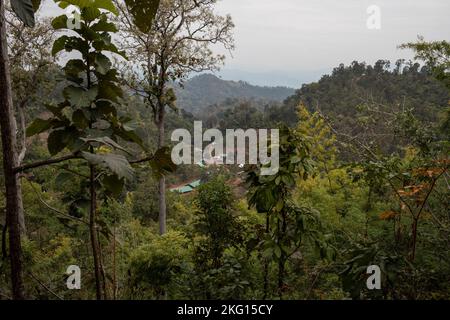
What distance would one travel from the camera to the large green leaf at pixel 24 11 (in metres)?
0.75

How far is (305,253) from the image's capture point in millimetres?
3408

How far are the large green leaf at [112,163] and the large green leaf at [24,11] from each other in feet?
0.95

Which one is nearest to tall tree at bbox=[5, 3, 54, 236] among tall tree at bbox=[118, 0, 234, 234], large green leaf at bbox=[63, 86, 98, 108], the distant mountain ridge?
tall tree at bbox=[118, 0, 234, 234]

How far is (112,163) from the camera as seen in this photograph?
2.63 ft

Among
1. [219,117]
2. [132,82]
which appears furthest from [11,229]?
[219,117]

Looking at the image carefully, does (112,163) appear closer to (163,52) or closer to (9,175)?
(9,175)

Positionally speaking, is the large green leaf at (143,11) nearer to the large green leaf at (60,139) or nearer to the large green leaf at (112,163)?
the large green leaf at (112,163)

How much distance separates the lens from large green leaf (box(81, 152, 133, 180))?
79 centimetres

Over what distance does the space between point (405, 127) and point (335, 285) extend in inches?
165

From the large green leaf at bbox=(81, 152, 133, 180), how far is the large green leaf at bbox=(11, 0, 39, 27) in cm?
29

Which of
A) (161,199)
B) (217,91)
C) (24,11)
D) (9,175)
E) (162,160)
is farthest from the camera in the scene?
(217,91)

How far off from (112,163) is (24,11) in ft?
1.17

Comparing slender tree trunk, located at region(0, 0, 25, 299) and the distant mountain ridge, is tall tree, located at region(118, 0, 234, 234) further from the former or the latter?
the distant mountain ridge

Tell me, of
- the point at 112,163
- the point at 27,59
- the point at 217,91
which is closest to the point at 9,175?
the point at 112,163
